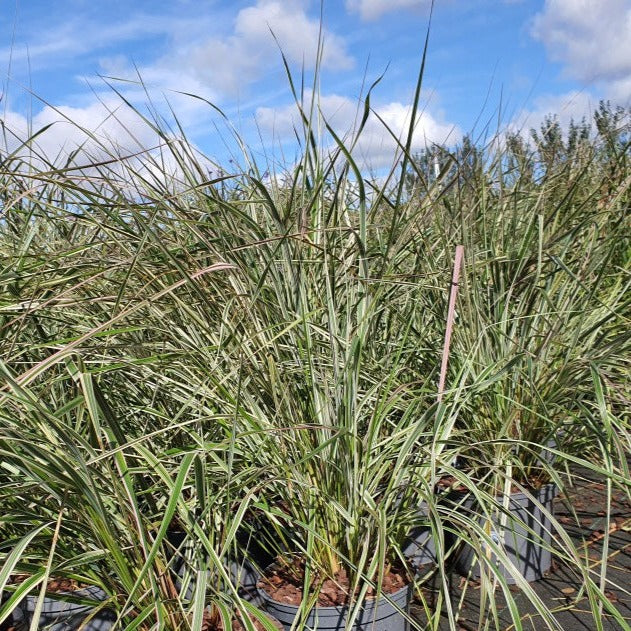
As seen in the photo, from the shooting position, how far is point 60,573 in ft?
4.60

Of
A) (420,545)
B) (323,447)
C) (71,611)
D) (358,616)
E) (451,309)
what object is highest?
(451,309)

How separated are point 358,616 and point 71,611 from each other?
2.01ft

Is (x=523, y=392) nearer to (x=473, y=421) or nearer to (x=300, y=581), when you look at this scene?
(x=473, y=421)

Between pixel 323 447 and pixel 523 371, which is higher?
pixel 523 371

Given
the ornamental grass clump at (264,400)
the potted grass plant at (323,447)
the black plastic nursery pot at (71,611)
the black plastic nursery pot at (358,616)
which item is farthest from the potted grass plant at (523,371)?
the black plastic nursery pot at (71,611)

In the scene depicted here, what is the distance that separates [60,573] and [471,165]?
78.5 inches

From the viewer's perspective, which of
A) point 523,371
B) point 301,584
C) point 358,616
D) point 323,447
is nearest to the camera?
point 323,447

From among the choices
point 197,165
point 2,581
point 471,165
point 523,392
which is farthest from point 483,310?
point 2,581

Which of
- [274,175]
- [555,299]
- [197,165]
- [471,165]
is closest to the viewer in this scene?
[197,165]

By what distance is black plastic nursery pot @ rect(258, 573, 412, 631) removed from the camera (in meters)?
1.40

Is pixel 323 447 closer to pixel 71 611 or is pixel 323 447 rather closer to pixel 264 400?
pixel 264 400

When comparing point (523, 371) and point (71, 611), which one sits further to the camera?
point (523, 371)

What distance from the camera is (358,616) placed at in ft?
4.63

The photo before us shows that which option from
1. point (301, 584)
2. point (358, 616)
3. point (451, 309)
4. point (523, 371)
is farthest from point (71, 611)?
point (523, 371)
